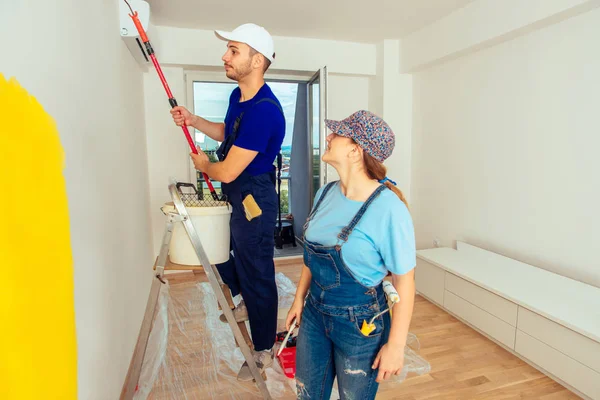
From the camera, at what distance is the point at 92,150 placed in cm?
136

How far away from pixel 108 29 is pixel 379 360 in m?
1.93

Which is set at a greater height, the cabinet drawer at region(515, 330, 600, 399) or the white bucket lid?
the white bucket lid

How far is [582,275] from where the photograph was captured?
7.22 ft

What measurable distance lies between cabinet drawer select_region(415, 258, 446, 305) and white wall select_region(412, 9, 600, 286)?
50 centimetres

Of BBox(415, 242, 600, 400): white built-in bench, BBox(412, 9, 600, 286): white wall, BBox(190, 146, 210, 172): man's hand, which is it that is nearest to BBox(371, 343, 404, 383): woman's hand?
BBox(190, 146, 210, 172): man's hand

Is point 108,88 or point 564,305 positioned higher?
point 108,88

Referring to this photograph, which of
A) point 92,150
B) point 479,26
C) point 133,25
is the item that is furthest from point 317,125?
point 92,150

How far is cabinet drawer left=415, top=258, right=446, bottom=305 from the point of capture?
2717 mm

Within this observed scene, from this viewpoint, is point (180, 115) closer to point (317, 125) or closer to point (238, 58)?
point (238, 58)

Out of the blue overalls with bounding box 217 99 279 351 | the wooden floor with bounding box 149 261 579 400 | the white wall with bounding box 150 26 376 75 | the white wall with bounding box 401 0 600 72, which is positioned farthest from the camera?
the white wall with bounding box 150 26 376 75

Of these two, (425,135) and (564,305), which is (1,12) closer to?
(564,305)

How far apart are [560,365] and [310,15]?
2.92 m

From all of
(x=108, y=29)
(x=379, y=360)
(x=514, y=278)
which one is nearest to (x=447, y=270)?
(x=514, y=278)

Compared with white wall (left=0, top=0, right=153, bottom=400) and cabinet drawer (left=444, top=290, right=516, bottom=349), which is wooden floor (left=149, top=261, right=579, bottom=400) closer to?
cabinet drawer (left=444, top=290, right=516, bottom=349)
